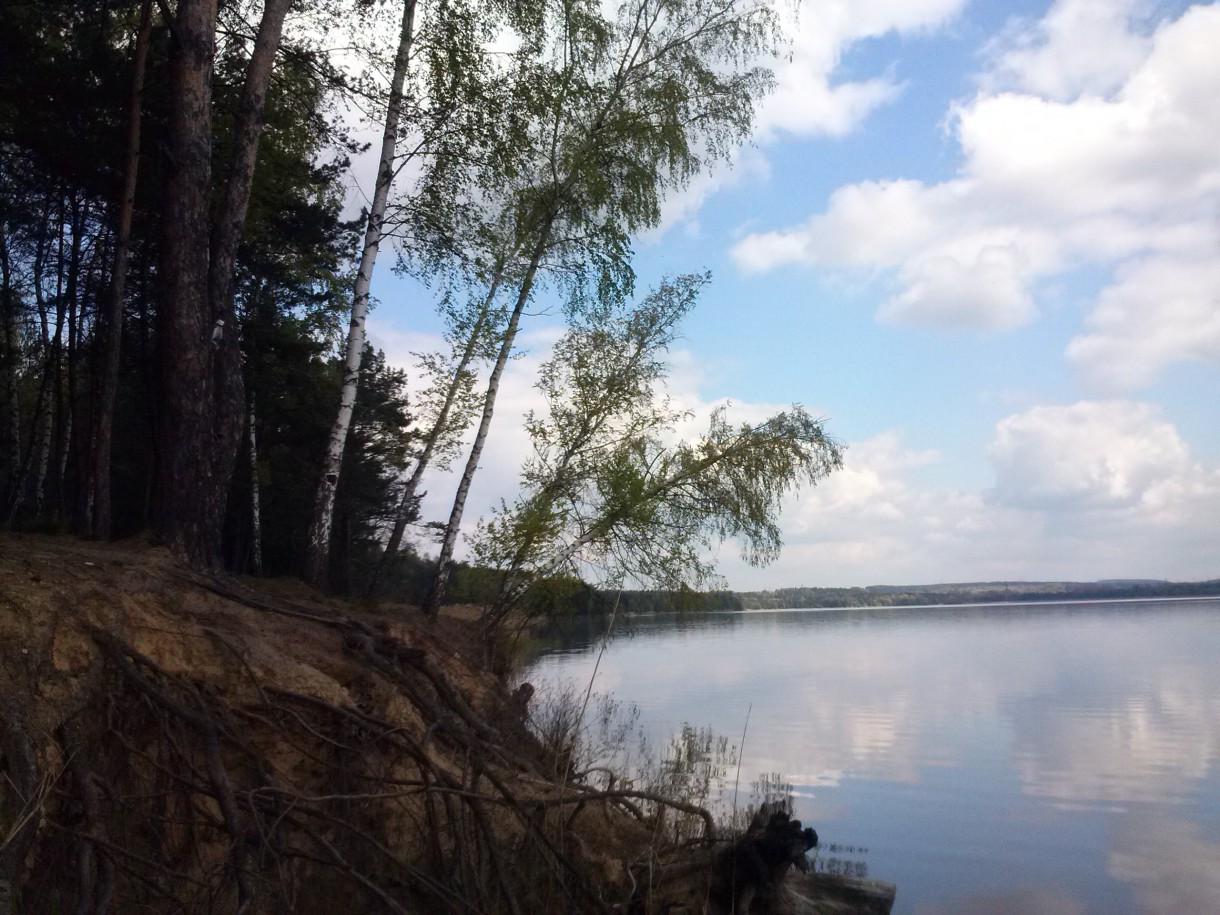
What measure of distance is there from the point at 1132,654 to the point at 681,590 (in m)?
25.0

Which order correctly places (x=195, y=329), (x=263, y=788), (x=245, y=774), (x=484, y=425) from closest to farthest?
1. (x=263, y=788)
2. (x=245, y=774)
3. (x=195, y=329)
4. (x=484, y=425)

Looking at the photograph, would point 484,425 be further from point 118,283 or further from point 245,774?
point 245,774

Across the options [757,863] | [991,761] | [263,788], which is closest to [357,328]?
[757,863]

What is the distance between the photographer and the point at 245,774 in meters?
4.61

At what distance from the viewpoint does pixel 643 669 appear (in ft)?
98.8

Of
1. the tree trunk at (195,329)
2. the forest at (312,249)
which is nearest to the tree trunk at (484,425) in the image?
the forest at (312,249)

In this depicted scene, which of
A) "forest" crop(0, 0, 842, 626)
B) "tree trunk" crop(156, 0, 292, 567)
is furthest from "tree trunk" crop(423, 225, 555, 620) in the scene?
"tree trunk" crop(156, 0, 292, 567)

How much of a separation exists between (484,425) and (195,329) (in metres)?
8.67

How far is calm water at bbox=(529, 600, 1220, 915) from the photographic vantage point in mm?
10125

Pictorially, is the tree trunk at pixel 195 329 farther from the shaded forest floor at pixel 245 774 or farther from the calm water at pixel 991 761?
the calm water at pixel 991 761

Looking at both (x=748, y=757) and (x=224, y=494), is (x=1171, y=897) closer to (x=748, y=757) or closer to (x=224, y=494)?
(x=748, y=757)

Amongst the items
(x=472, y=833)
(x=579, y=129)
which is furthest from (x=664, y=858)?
(x=579, y=129)

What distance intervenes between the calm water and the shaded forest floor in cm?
548

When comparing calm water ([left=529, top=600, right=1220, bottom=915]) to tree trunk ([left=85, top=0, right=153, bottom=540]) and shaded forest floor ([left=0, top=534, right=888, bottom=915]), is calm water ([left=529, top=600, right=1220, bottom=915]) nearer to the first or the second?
shaded forest floor ([left=0, top=534, right=888, bottom=915])
